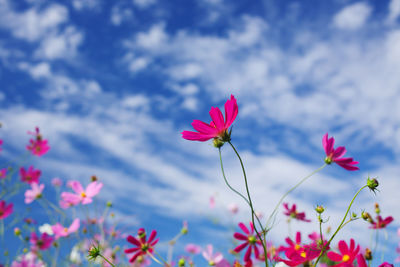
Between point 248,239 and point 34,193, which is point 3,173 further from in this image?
point 248,239

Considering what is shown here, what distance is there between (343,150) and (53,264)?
2.19 metres

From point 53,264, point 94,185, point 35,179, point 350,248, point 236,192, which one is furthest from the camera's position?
point 35,179

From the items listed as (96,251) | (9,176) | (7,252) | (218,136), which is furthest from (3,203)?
(218,136)

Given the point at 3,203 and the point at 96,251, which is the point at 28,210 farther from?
the point at 96,251

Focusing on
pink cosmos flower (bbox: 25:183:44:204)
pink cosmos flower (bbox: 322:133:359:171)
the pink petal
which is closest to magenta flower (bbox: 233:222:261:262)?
pink cosmos flower (bbox: 322:133:359:171)

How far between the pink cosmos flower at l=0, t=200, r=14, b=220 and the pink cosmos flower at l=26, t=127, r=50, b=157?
0.48 m

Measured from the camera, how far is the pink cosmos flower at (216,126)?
0.83 metres

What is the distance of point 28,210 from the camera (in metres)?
2.96

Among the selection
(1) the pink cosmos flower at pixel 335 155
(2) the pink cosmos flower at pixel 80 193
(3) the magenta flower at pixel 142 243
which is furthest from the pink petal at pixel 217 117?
(2) the pink cosmos flower at pixel 80 193

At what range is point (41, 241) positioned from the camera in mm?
2668

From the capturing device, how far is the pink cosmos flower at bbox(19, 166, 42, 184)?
278 centimetres

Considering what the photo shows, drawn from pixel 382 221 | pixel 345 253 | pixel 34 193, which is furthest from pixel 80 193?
pixel 382 221

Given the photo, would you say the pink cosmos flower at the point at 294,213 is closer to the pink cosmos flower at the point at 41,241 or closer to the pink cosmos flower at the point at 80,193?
the pink cosmos flower at the point at 80,193

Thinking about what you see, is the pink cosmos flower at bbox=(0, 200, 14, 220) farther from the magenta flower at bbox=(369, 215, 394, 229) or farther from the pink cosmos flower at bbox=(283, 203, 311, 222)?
the magenta flower at bbox=(369, 215, 394, 229)
